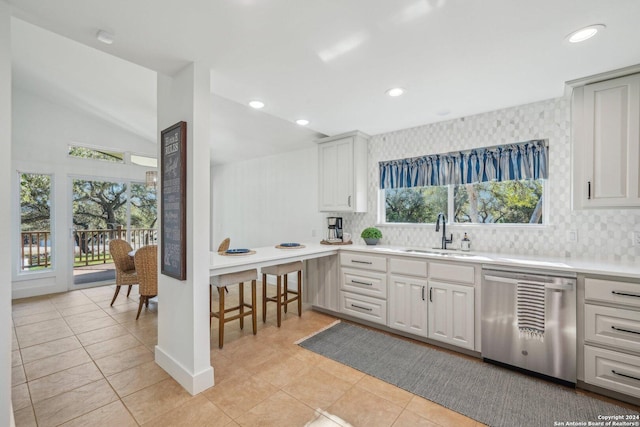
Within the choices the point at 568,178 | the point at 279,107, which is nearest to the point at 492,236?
the point at 568,178

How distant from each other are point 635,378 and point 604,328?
331 millimetres

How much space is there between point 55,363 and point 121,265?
176cm

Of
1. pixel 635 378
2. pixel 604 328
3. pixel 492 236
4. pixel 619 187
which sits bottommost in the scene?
pixel 635 378

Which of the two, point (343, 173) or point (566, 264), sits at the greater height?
point (343, 173)

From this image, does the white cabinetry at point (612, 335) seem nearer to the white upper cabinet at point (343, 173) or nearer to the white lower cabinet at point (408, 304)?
the white lower cabinet at point (408, 304)

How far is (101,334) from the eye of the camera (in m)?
3.23

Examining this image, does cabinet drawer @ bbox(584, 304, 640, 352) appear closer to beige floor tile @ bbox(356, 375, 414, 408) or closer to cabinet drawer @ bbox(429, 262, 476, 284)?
cabinet drawer @ bbox(429, 262, 476, 284)

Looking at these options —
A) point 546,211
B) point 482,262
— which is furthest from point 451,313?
point 546,211

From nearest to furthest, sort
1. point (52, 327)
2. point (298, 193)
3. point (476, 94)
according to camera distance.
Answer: point (476, 94) < point (52, 327) < point (298, 193)

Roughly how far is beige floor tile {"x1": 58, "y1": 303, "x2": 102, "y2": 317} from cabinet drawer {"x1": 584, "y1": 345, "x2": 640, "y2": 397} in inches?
218

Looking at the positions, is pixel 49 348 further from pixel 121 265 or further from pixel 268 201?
pixel 268 201

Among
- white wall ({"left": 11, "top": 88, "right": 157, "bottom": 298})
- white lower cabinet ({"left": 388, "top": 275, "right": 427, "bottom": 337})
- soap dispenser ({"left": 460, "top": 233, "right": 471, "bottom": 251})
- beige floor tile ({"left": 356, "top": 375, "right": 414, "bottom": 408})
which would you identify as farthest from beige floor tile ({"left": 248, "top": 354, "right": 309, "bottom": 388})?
white wall ({"left": 11, "top": 88, "right": 157, "bottom": 298})

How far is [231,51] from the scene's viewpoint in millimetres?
2064

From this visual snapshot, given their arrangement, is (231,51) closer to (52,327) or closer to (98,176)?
A: (52,327)
